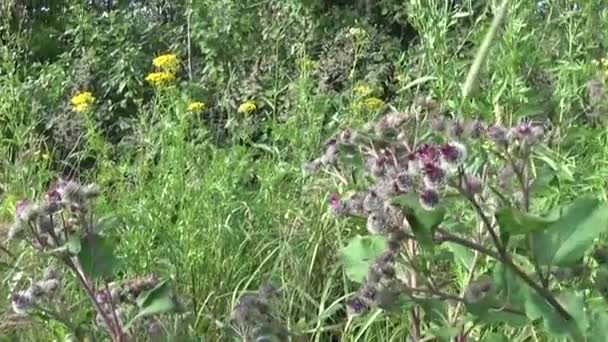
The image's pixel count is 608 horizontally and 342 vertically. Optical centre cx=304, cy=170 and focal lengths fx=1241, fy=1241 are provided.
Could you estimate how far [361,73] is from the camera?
6375mm

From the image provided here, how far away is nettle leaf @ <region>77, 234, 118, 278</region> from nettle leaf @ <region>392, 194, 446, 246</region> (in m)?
0.47

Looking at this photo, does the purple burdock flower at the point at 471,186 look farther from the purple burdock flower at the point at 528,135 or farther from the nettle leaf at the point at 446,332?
the nettle leaf at the point at 446,332

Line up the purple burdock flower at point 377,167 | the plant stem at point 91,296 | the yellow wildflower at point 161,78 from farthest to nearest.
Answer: the yellow wildflower at point 161,78
the plant stem at point 91,296
the purple burdock flower at point 377,167

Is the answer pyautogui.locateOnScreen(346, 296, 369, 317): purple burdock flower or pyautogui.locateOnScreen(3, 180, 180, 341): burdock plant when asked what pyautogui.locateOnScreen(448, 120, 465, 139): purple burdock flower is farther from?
pyautogui.locateOnScreen(3, 180, 180, 341): burdock plant

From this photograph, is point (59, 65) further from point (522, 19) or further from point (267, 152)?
point (522, 19)

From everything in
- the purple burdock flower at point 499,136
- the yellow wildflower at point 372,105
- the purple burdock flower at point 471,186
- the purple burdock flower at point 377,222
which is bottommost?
the yellow wildflower at point 372,105

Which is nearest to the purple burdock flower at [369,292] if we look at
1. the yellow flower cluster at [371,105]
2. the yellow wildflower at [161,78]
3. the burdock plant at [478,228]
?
the burdock plant at [478,228]

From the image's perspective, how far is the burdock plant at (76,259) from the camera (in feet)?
5.49

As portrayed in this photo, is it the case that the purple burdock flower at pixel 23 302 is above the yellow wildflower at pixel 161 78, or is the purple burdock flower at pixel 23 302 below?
above

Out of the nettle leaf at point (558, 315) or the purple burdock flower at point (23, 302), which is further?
the purple burdock flower at point (23, 302)

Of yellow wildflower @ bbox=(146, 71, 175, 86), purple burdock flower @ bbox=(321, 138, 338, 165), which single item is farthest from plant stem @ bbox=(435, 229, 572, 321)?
yellow wildflower @ bbox=(146, 71, 175, 86)

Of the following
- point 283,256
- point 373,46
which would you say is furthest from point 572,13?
point 373,46

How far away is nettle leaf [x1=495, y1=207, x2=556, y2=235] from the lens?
1.38m

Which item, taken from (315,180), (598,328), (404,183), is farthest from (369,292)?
(315,180)
